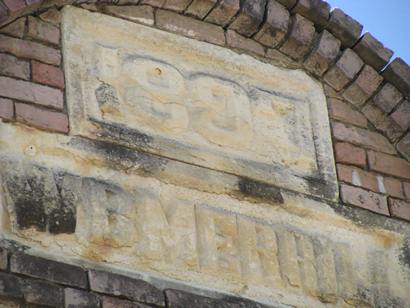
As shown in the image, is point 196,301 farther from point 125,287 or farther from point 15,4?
point 15,4

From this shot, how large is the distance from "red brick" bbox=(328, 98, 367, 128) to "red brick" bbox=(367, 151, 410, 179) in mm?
172

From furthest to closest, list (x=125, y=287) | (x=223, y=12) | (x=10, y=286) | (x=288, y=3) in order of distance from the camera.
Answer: (x=288, y=3) → (x=223, y=12) → (x=125, y=287) → (x=10, y=286)

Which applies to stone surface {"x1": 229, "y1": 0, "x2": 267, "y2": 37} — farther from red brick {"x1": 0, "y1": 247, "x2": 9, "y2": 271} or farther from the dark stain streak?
red brick {"x1": 0, "y1": 247, "x2": 9, "y2": 271}

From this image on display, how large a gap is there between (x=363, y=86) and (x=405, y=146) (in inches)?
13.6

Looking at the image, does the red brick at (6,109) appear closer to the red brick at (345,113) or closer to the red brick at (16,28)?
the red brick at (16,28)

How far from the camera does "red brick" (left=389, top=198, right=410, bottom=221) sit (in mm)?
Answer: 6832

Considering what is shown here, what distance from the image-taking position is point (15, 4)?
20.5 feet

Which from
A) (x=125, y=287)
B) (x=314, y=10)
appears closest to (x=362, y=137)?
(x=314, y=10)

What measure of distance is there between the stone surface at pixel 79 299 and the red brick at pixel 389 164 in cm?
180

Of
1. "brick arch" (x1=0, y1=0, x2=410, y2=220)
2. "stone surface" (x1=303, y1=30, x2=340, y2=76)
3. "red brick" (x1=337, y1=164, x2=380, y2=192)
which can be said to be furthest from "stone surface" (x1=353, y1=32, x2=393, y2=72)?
"red brick" (x1=337, y1=164, x2=380, y2=192)

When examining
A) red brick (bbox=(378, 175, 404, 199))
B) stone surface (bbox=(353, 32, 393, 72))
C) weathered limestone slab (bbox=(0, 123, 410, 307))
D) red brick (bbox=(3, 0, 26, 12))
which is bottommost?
weathered limestone slab (bbox=(0, 123, 410, 307))

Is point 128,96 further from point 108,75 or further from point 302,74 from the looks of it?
point 302,74

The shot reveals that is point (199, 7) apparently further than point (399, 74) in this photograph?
No

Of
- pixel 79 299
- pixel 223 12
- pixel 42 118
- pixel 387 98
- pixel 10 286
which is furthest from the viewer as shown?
pixel 387 98
